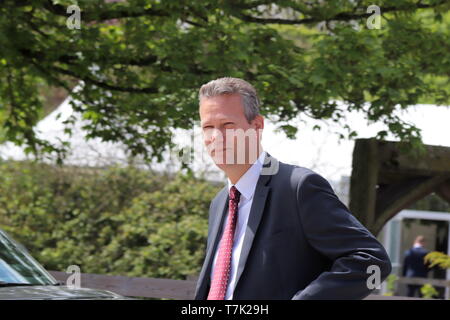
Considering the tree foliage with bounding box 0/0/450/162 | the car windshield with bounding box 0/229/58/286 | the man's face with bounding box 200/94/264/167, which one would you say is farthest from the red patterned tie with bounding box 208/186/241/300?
the tree foliage with bounding box 0/0/450/162

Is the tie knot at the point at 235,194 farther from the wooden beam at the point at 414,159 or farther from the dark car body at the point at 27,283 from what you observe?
the wooden beam at the point at 414,159

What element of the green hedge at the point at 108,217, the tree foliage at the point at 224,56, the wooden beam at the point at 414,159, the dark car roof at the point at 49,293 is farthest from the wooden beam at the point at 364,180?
the green hedge at the point at 108,217

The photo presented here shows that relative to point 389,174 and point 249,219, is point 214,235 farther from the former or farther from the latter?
point 389,174

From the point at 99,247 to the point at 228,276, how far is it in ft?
41.1

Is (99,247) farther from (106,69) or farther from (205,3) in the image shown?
(205,3)

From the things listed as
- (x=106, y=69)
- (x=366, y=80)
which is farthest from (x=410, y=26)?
(x=106, y=69)

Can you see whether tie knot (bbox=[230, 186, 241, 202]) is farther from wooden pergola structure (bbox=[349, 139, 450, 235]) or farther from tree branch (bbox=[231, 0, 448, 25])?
tree branch (bbox=[231, 0, 448, 25])

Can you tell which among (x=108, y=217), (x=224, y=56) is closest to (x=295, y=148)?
(x=108, y=217)

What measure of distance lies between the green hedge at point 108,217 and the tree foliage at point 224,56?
10.3 ft

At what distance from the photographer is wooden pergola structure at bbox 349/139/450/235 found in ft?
30.2

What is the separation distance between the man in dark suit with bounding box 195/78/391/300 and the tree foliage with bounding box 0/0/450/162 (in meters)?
5.79

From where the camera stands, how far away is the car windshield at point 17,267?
5.35m

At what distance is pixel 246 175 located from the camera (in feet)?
10.1

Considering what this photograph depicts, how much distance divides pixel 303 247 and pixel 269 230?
0.12 m
